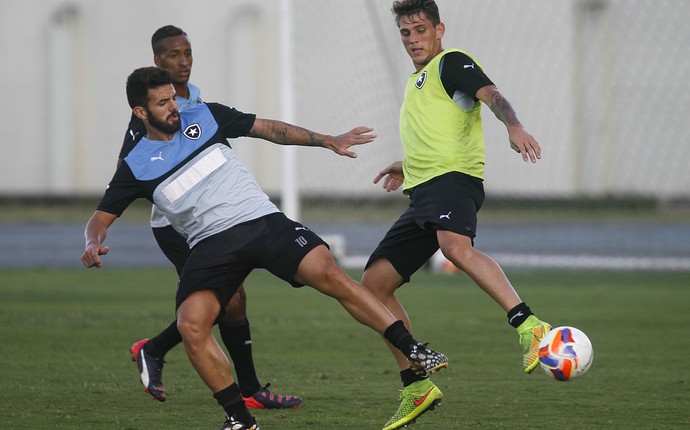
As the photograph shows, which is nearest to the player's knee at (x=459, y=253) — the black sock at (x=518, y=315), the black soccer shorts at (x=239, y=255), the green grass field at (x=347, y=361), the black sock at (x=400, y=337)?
the black sock at (x=518, y=315)

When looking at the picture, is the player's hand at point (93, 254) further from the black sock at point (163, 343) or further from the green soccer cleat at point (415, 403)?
the green soccer cleat at point (415, 403)

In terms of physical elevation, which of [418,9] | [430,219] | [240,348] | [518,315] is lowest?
[240,348]

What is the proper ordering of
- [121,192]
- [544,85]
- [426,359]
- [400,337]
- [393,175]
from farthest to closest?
[544,85] → [393,175] → [121,192] → [400,337] → [426,359]

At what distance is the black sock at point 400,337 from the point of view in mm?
5637

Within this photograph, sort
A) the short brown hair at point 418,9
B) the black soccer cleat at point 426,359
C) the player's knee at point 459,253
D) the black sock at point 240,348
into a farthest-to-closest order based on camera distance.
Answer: the black sock at point 240,348 < the short brown hair at point 418,9 < the player's knee at point 459,253 < the black soccer cleat at point 426,359

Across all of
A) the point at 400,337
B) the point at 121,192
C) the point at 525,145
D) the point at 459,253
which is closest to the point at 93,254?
the point at 121,192

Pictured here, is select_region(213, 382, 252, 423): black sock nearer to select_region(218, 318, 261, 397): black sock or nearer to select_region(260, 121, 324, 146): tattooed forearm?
select_region(218, 318, 261, 397): black sock

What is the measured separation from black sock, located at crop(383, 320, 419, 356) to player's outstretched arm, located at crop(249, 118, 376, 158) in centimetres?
112

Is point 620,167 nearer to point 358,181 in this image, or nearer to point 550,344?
point 358,181

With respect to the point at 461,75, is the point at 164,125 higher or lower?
lower

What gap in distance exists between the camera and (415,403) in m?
5.87

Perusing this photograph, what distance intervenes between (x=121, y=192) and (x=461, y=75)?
201cm

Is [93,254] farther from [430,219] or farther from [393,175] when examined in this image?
[393,175]

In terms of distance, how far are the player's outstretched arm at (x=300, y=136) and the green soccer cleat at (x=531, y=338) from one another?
139cm
